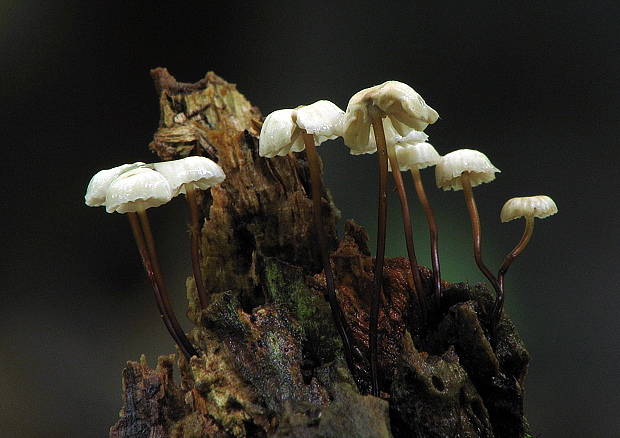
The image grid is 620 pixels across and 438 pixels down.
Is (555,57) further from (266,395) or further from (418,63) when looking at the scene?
(266,395)

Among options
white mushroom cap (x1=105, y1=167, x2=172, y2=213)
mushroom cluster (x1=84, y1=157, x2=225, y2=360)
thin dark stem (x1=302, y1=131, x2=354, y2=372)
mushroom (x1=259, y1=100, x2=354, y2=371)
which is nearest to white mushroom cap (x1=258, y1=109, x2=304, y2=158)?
mushroom (x1=259, y1=100, x2=354, y2=371)

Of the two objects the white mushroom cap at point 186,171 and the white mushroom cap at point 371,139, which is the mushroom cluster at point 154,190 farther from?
the white mushroom cap at point 371,139

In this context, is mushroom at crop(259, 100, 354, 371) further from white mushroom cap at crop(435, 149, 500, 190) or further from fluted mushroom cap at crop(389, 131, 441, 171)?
white mushroom cap at crop(435, 149, 500, 190)

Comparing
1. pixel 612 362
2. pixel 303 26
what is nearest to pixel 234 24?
pixel 303 26

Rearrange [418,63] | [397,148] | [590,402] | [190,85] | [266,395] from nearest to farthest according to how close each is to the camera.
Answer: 1. [266,395]
2. [397,148]
3. [190,85]
4. [590,402]
5. [418,63]

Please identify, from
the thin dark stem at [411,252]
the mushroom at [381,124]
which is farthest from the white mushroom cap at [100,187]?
the thin dark stem at [411,252]

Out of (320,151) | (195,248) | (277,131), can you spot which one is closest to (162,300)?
(195,248)
